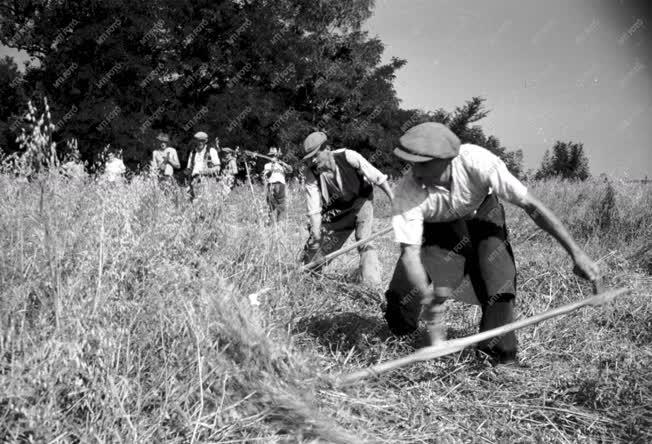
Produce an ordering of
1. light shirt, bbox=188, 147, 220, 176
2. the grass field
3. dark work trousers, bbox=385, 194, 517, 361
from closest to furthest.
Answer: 1. the grass field
2. dark work trousers, bbox=385, 194, 517, 361
3. light shirt, bbox=188, 147, 220, 176

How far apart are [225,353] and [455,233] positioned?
146cm

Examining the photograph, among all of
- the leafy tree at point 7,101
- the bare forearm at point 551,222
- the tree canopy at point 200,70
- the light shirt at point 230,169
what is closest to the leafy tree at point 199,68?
the tree canopy at point 200,70

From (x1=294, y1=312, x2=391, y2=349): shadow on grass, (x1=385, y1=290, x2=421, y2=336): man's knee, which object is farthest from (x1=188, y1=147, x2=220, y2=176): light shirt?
(x1=385, y1=290, x2=421, y2=336): man's knee

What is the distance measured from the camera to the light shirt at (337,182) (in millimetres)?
4246

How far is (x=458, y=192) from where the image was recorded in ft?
8.41

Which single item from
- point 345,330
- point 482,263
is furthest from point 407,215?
point 345,330

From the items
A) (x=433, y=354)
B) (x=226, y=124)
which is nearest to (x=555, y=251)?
(x=433, y=354)

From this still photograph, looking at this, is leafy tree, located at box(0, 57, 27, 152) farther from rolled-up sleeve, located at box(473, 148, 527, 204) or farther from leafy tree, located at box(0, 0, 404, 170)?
rolled-up sleeve, located at box(473, 148, 527, 204)

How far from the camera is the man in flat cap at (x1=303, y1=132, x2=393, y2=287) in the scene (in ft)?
13.6

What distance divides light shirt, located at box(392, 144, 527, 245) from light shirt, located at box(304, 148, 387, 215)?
160 centimetres

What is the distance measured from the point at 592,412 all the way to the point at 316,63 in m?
20.4

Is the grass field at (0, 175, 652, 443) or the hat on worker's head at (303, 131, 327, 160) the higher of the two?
the hat on worker's head at (303, 131, 327, 160)

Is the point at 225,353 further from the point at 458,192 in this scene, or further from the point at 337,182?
the point at 337,182

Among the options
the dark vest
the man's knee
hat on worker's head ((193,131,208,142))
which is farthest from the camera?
hat on worker's head ((193,131,208,142))
